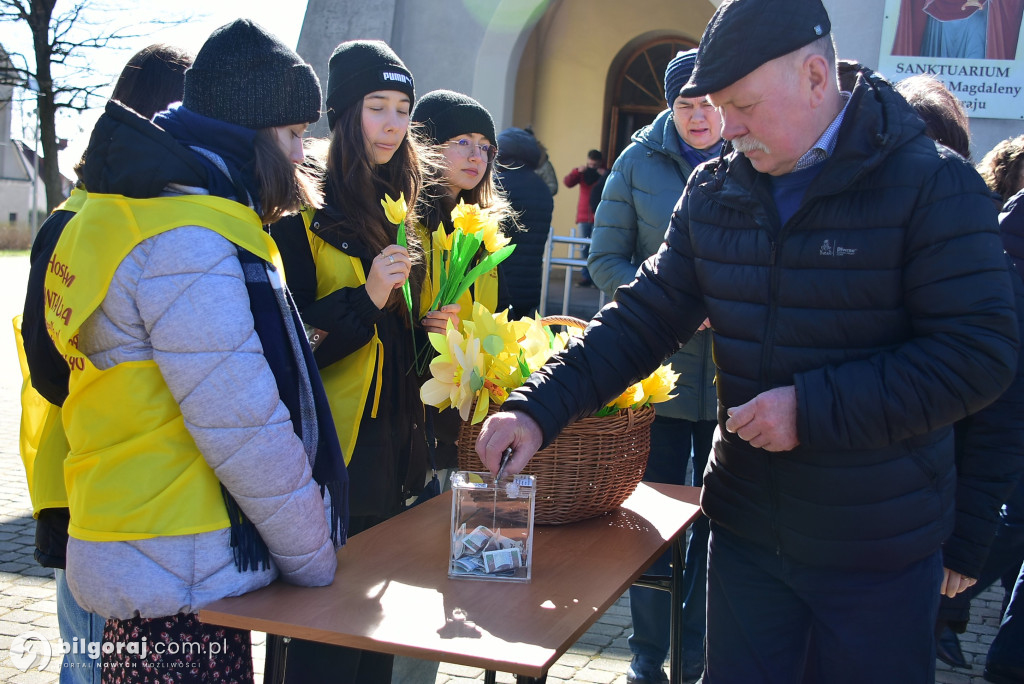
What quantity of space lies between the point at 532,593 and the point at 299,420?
1.77ft

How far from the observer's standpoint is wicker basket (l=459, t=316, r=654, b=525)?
2047mm

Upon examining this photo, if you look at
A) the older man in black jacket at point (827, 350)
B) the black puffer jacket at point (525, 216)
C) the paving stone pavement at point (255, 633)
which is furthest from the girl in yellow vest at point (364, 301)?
the black puffer jacket at point (525, 216)

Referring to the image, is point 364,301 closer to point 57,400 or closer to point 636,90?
point 57,400

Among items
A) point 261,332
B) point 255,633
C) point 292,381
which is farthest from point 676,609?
point 255,633

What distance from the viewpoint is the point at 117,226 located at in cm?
161

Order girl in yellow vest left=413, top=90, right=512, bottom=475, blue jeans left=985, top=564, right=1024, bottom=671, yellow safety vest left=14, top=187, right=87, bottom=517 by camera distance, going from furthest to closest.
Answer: blue jeans left=985, top=564, right=1024, bottom=671 → girl in yellow vest left=413, top=90, right=512, bottom=475 → yellow safety vest left=14, top=187, right=87, bottom=517

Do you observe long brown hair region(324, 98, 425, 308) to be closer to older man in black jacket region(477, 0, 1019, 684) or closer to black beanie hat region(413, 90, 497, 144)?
black beanie hat region(413, 90, 497, 144)

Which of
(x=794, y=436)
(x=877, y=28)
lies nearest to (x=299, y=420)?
(x=794, y=436)

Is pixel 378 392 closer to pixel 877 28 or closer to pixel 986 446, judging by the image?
pixel 986 446

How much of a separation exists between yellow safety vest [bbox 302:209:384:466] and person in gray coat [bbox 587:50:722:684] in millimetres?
1092

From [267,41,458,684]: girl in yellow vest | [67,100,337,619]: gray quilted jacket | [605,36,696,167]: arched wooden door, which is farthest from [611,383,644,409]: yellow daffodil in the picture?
[605,36,696,167]: arched wooden door

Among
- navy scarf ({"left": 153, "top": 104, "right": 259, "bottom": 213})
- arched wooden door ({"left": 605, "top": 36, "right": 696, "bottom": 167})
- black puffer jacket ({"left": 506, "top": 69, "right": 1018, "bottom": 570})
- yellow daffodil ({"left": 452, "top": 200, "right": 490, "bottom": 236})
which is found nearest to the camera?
black puffer jacket ({"left": 506, "top": 69, "right": 1018, "bottom": 570})

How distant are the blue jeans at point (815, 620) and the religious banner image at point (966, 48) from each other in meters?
6.11

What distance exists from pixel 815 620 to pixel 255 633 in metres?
2.44
